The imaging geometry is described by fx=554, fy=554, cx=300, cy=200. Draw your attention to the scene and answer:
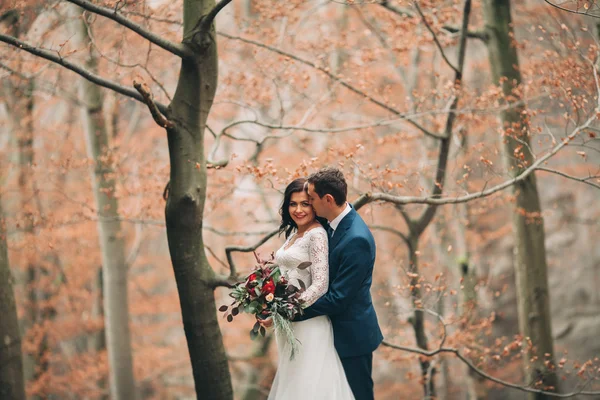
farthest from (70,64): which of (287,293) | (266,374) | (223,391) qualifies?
(266,374)

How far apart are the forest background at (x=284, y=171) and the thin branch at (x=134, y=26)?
14 mm

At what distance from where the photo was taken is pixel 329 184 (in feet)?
11.5

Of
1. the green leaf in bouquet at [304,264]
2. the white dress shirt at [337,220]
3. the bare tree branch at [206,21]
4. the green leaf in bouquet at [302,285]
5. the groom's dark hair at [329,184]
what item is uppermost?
the bare tree branch at [206,21]

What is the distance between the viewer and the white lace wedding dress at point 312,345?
342 cm

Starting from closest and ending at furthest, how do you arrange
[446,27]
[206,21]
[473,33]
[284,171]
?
[206,21] → [284,171] → [446,27] → [473,33]

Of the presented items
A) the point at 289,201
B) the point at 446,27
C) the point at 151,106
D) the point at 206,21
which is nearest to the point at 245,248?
the point at 289,201

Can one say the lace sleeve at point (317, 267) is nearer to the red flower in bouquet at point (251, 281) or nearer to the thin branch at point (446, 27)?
the red flower in bouquet at point (251, 281)

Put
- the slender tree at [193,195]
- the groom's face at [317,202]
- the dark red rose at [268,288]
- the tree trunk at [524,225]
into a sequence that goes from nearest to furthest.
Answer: the dark red rose at [268,288] → the groom's face at [317,202] → the slender tree at [193,195] → the tree trunk at [524,225]

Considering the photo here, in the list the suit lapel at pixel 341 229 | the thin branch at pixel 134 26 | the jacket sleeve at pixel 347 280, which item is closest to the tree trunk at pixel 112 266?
the thin branch at pixel 134 26

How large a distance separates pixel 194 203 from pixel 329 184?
3.53 feet

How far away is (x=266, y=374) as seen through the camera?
1088cm

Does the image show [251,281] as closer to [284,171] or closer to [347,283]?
[347,283]

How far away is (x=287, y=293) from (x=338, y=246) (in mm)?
428

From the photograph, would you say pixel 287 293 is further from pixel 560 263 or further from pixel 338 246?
pixel 560 263
